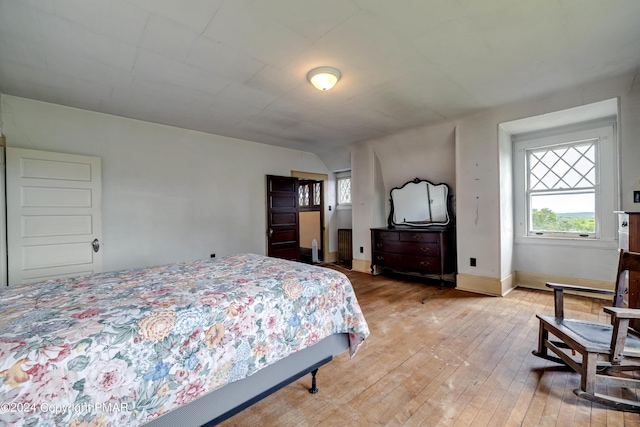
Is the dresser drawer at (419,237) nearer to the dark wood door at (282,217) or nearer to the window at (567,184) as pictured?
the window at (567,184)

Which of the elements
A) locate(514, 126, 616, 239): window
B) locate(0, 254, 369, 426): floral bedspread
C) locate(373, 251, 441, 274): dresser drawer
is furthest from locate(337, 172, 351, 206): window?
locate(0, 254, 369, 426): floral bedspread

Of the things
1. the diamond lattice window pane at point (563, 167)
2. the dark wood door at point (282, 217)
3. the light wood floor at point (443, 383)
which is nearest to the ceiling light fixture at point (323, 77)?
the light wood floor at point (443, 383)

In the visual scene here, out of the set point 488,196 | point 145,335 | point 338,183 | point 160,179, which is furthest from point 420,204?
point 145,335

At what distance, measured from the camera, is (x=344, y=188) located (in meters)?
6.52

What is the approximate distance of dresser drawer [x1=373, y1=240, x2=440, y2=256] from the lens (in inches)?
161

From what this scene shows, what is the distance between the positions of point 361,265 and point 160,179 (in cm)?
379

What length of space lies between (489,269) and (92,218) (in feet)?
17.2

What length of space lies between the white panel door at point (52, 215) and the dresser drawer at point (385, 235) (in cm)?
404

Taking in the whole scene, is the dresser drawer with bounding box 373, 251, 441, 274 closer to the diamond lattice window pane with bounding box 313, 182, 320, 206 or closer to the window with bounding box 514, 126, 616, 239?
the window with bounding box 514, 126, 616, 239

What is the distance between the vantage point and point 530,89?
3.03 meters

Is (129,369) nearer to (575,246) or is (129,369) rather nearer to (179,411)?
(179,411)

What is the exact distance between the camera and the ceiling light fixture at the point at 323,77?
98.7 inches

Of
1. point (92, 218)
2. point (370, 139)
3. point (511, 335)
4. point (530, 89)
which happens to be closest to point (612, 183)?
point (530, 89)

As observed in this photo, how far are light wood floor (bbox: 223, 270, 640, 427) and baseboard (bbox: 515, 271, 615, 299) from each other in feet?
2.26
